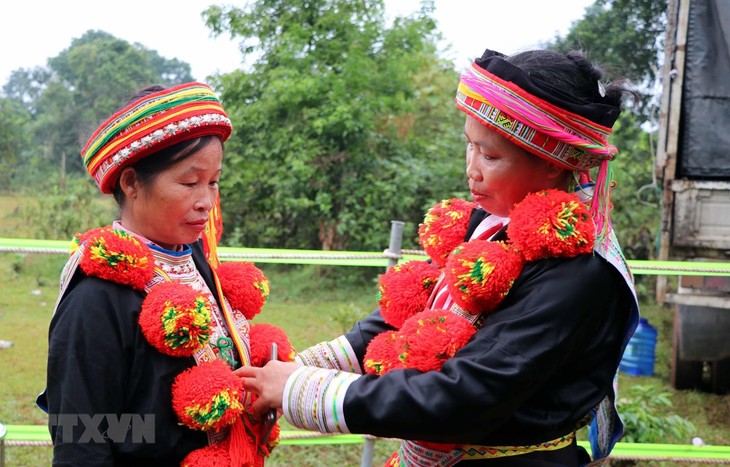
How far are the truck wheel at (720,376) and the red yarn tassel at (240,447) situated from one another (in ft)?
16.7

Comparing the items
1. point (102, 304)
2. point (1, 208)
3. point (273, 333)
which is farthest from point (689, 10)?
point (1, 208)

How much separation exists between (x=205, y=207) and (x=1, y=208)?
10394 mm

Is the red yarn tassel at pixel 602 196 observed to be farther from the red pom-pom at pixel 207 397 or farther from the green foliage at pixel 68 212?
the green foliage at pixel 68 212

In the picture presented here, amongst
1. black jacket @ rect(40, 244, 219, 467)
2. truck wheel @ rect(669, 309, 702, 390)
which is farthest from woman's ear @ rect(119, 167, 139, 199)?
truck wheel @ rect(669, 309, 702, 390)

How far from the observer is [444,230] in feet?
6.91

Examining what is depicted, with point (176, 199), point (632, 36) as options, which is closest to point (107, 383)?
point (176, 199)

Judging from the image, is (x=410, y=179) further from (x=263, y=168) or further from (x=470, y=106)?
(x=470, y=106)

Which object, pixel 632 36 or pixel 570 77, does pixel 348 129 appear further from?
pixel 570 77

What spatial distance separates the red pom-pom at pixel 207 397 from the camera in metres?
1.78

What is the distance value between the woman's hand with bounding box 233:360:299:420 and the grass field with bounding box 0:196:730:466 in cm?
268

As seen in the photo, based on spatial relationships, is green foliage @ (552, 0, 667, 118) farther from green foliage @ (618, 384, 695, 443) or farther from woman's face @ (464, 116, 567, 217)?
woman's face @ (464, 116, 567, 217)

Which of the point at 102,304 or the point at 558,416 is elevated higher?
the point at 102,304

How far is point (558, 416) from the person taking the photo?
5.70 ft

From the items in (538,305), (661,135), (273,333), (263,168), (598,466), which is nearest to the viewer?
(538,305)
